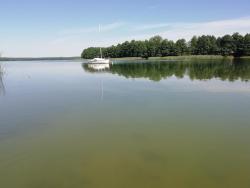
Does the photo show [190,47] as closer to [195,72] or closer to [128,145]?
[195,72]

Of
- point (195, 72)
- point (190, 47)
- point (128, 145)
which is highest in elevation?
point (190, 47)

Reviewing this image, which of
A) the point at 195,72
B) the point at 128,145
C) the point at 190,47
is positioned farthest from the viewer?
the point at 190,47

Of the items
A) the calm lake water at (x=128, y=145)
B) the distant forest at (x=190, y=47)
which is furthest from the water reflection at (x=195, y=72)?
the distant forest at (x=190, y=47)

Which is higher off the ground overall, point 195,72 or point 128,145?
point 195,72

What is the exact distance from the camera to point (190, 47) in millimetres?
87500

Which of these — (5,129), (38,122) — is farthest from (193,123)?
(5,129)

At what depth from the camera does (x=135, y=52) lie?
10219 cm

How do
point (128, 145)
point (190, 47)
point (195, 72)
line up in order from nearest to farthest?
point (128, 145)
point (195, 72)
point (190, 47)

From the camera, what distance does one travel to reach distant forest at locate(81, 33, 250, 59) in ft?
249

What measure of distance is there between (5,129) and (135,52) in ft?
313

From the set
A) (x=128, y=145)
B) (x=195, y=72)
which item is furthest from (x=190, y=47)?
(x=128, y=145)

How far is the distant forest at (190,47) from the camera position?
249 feet

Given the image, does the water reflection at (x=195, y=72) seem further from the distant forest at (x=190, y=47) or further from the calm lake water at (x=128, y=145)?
the distant forest at (x=190, y=47)

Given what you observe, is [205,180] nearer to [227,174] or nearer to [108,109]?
[227,174]
